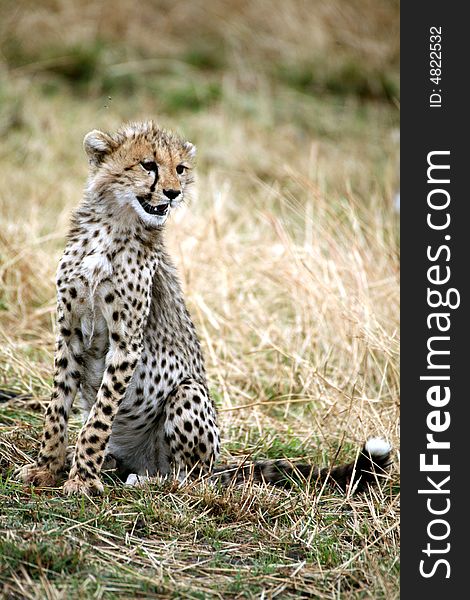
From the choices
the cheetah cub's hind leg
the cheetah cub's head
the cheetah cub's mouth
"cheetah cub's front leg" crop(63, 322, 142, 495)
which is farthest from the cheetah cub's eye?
the cheetah cub's hind leg

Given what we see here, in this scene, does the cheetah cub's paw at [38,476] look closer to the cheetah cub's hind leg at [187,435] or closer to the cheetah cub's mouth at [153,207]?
the cheetah cub's hind leg at [187,435]

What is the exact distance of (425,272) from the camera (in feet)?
12.9

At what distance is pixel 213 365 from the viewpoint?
17.1ft

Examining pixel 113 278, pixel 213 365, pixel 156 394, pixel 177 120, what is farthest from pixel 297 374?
pixel 177 120

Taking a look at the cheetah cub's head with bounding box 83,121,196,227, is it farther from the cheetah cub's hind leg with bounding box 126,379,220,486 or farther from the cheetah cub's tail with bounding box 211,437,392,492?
the cheetah cub's tail with bounding box 211,437,392,492

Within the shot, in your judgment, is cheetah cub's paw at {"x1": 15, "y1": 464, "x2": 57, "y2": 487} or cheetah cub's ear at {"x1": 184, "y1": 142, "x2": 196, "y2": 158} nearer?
cheetah cub's paw at {"x1": 15, "y1": 464, "x2": 57, "y2": 487}

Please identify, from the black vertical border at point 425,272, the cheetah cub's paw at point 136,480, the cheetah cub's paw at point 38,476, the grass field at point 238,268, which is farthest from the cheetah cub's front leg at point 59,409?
the black vertical border at point 425,272

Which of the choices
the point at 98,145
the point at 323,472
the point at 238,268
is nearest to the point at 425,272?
the point at 323,472

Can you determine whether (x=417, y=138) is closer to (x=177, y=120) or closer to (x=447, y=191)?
(x=447, y=191)

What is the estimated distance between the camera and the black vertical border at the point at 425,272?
3463 millimetres

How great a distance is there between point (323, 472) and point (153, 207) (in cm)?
123

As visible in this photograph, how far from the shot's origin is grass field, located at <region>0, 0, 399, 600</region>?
3.33 m

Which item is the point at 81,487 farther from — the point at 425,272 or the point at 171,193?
the point at 425,272

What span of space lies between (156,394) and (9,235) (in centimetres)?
230
